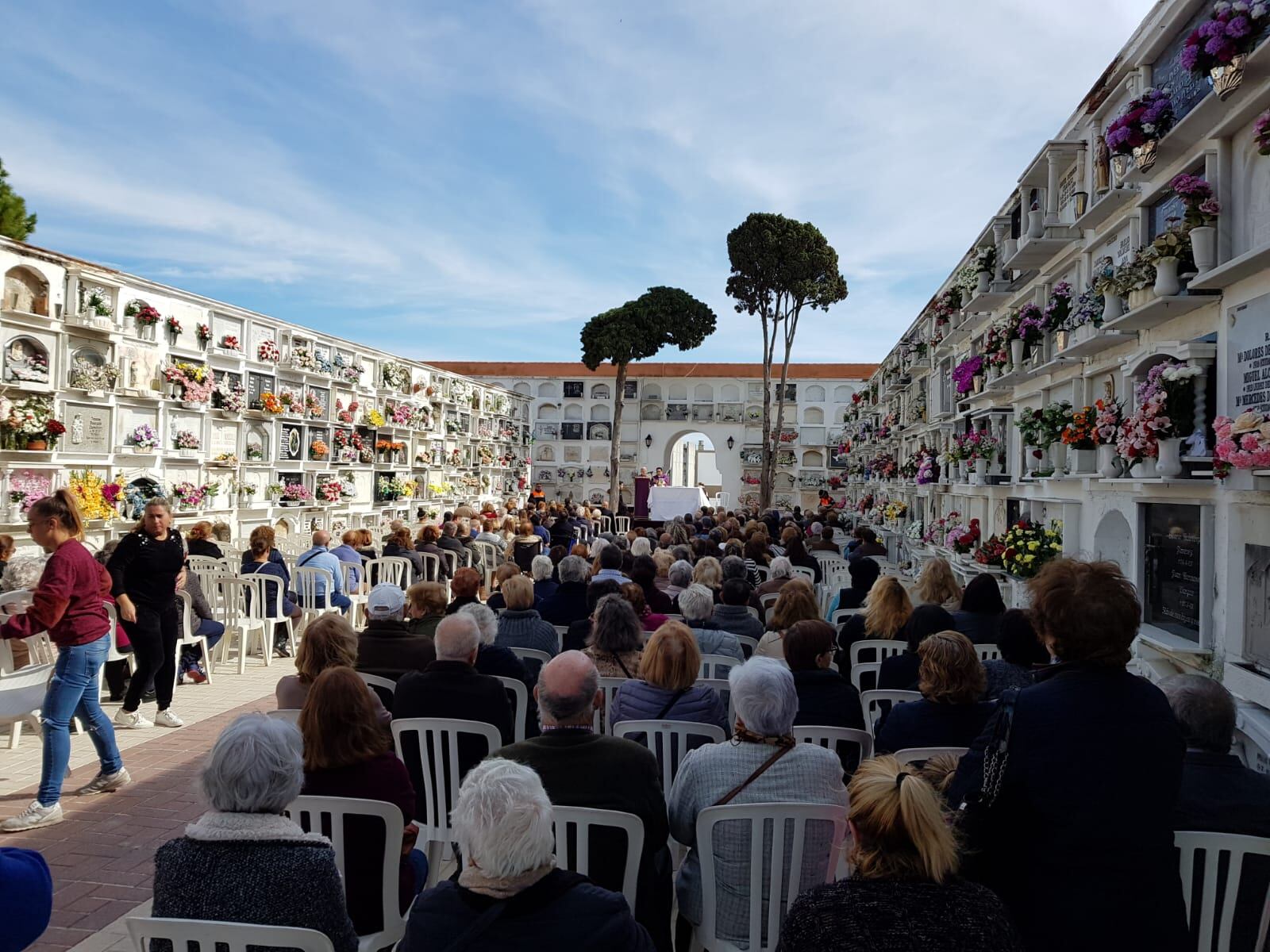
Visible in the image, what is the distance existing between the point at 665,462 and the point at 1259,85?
3569 centimetres

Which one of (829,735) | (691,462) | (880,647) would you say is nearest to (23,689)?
(829,735)

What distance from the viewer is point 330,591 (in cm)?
930

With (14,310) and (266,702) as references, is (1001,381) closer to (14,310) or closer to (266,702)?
(266,702)

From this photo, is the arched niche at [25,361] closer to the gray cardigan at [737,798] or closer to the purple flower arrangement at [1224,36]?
the gray cardigan at [737,798]

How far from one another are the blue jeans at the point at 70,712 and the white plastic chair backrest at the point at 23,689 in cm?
20

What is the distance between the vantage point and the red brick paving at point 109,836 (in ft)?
11.6

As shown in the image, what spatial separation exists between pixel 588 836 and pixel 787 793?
0.61 metres

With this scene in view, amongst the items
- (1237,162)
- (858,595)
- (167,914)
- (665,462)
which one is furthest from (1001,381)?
(665,462)

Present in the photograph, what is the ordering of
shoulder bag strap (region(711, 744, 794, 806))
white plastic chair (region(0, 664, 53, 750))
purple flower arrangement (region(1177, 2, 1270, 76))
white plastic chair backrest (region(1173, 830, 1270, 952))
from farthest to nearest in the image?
white plastic chair (region(0, 664, 53, 750)) < purple flower arrangement (region(1177, 2, 1270, 76)) < shoulder bag strap (region(711, 744, 794, 806)) < white plastic chair backrest (region(1173, 830, 1270, 952))

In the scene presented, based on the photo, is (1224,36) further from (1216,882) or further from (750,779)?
(750,779)

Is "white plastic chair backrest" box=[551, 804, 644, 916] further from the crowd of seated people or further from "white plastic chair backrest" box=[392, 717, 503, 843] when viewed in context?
"white plastic chair backrest" box=[392, 717, 503, 843]

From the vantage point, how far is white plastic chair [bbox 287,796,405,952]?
8.54ft

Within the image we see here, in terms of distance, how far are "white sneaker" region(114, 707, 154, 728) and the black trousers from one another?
5cm

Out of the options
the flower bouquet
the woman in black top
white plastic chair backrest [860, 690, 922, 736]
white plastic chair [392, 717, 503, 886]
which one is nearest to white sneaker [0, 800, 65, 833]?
the woman in black top
